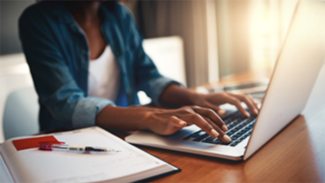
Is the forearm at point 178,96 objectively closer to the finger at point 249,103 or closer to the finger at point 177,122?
the finger at point 249,103

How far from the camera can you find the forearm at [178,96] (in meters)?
0.87

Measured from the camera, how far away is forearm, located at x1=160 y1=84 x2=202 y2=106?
87cm

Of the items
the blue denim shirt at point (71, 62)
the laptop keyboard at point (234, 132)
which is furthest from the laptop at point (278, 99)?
the blue denim shirt at point (71, 62)

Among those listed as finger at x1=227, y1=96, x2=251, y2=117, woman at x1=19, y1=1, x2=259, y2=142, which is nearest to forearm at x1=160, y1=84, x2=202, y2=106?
woman at x1=19, y1=1, x2=259, y2=142

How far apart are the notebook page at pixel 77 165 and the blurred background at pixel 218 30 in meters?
2.15

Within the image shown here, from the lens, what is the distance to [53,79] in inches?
31.0

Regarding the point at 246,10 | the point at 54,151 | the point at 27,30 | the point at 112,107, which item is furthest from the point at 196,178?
the point at 246,10

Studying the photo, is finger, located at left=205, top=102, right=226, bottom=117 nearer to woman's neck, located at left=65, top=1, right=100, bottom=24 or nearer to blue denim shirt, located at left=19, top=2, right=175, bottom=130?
blue denim shirt, located at left=19, top=2, right=175, bottom=130

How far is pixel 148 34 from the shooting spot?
3.16m

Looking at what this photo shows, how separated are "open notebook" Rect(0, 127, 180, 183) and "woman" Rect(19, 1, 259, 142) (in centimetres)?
13

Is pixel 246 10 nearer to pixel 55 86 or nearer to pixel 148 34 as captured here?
pixel 148 34

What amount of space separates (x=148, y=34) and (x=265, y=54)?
130cm

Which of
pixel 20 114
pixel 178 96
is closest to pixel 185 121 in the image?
pixel 178 96

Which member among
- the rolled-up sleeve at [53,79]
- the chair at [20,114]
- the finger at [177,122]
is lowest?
the chair at [20,114]
